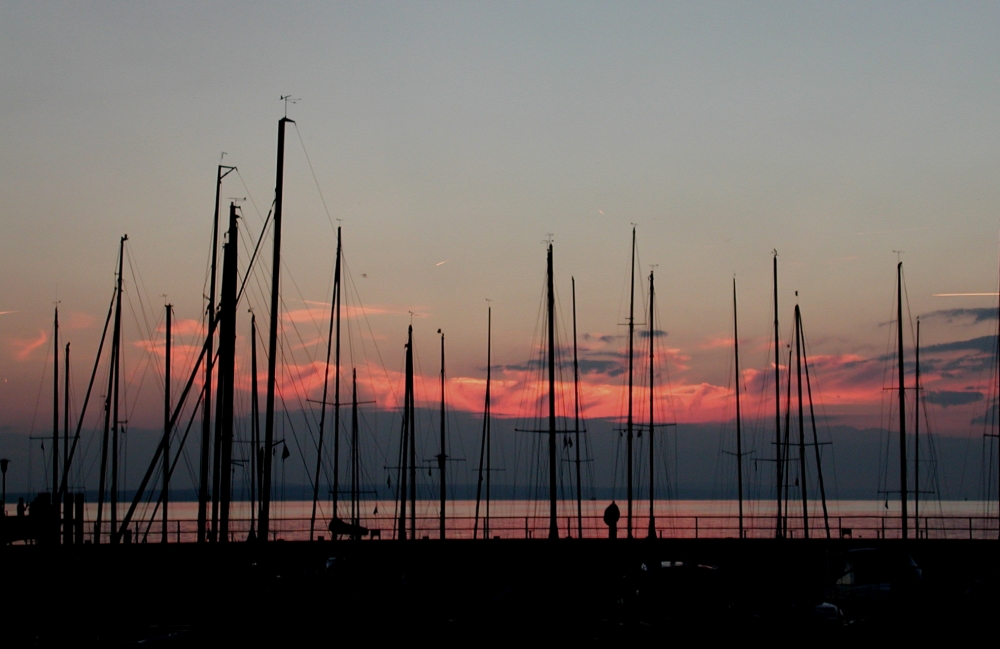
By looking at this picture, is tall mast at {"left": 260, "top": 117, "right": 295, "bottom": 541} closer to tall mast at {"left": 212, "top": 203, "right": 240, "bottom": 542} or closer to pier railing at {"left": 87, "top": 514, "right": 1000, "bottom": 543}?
tall mast at {"left": 212, "top": 203, "right": 240, "bottom": 542}

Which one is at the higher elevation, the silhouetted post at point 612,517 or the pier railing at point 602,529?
the silhouetted post at point 612,517

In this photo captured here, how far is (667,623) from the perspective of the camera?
29125 millimetres

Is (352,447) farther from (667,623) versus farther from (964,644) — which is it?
(964,644)

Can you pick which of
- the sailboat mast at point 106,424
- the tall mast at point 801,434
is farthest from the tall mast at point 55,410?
the tall mast at point 801,434

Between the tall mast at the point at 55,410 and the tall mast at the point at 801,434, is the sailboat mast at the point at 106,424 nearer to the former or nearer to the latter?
the tall mast at the point at 55,410

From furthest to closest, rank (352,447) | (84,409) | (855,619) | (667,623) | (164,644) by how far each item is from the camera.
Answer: (352,447) < (84,409) < (667,623) < (855,619) < (164,644)

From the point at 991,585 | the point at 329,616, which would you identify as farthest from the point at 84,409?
the point at 991,585

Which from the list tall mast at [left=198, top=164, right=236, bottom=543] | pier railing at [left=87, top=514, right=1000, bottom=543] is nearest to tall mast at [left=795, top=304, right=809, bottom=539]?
pier railing at [left=87, top=514, right=1000, bottom=543]

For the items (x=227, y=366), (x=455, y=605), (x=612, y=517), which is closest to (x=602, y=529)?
(x=612, y=517)

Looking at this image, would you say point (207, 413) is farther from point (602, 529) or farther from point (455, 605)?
point (602, 529)

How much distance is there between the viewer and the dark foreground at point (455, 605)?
26859 mm

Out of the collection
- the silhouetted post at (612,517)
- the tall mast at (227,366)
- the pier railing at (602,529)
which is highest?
the tall mast at (227,366)

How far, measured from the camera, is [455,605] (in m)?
39.0

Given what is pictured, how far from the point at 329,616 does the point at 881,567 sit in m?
15.8
